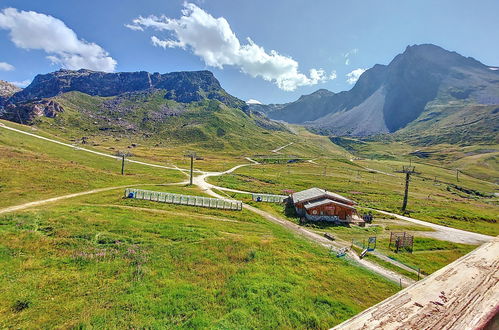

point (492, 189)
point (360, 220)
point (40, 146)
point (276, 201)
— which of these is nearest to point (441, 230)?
point (360, 220)

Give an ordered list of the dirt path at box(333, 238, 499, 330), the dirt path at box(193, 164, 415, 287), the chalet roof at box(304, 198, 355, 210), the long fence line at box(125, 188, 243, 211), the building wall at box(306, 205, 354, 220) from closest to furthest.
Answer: the dirt path at box(333, 238, 499, 330)
the dirt path at box(193, 164, 415, 287)
the long fence line at box(125, 188, 243, 211)
the chalet roof at box(304, 198, 355, 210)
the building wall at box(306, 205, 354, 220)

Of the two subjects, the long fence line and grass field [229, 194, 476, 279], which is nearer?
grass field [229, 194, 476, 279]

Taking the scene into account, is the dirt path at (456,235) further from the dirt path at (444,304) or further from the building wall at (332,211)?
the dirt path at (444,304)

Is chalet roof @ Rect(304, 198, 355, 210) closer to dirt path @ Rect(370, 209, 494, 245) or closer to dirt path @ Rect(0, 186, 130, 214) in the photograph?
dirt path @ Rect(370, 209, 494, 245)

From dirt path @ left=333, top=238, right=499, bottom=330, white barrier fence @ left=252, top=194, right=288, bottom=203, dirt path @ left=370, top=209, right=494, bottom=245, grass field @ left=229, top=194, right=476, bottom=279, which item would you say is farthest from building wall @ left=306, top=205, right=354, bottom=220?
dirt path @ left=333, top=238, right=499, bottom=330

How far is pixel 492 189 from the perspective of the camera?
15525 cm

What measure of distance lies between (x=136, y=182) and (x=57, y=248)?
4117 cm

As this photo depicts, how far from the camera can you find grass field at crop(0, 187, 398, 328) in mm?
14812

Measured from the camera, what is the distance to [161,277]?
745 inches

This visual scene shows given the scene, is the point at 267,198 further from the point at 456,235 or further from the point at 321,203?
the point at 456,235

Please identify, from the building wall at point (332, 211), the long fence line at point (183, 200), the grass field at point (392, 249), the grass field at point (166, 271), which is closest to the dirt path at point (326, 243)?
the grass field at point (392, 249)

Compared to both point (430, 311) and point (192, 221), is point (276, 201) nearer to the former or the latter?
point (192, 221)

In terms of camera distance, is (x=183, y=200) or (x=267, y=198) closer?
(x=183, y=200)

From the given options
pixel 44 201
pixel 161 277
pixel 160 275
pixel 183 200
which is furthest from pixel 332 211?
pixel 44 201
